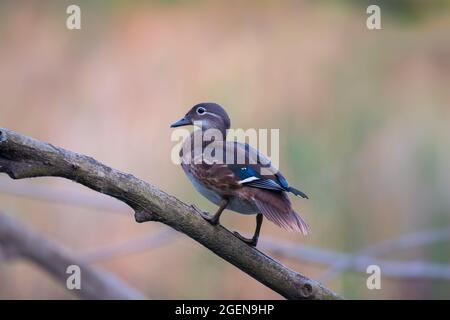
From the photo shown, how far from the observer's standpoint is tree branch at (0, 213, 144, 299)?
9.41ft

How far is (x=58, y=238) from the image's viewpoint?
Answer: 11.1ft

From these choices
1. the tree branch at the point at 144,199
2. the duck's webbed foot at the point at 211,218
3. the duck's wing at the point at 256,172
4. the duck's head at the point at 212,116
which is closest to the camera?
the tree branch at the point at 144,199

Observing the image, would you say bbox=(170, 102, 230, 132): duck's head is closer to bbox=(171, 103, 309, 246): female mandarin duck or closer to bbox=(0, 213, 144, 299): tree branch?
bbox=(171, 103, 309, 246): female mandarin duck

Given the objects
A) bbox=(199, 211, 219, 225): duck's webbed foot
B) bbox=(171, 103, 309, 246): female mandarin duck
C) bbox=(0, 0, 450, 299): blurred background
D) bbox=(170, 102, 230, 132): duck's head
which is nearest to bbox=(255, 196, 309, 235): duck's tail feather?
bbox=(171, 103, 309, 246): female mandarin duck

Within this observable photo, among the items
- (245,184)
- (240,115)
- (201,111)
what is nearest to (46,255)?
(240,115)

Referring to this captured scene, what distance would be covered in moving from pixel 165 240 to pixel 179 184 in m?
0.26

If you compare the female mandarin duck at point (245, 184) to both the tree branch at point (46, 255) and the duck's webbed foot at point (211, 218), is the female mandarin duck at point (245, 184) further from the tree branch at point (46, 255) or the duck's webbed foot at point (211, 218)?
the tree branch at point (46, 255)

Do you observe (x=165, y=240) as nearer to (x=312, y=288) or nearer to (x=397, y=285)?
(x=397, y=285)

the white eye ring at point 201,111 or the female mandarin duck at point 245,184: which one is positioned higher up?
the white eye ring at point 201,111

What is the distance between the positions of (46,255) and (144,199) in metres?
1.56

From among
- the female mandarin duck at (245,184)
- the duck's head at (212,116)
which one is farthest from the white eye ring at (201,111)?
the female mandarin duck at (245,184)

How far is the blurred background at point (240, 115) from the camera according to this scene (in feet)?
10.2

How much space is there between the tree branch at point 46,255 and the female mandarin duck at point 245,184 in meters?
1.25

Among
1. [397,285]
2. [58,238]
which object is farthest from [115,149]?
[397,285]
